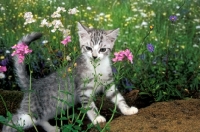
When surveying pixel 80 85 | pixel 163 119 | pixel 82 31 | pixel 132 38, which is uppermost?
pixel 82 31

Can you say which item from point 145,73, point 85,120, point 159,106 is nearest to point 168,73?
point 145,73

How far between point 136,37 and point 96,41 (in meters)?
1.42

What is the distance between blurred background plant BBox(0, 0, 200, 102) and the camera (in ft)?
11.8

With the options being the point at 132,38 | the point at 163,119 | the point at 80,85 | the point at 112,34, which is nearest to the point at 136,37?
the point at 132,38

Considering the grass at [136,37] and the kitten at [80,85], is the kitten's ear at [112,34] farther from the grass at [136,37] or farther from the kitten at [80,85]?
the grass at [136,37]

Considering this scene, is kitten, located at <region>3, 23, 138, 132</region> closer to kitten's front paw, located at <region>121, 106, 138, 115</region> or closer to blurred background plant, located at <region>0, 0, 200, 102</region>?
kitten's front paw, located at <region>121, 106, 138, 115</region>

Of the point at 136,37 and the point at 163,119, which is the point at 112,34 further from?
the point at 136,37

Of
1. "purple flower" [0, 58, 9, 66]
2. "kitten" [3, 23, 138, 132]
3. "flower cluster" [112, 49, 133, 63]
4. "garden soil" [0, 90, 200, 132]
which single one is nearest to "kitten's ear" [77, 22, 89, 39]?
"kitten" [3, 23, 138, 132]

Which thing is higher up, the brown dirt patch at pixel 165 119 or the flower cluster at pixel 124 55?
the flower cluster at pixel 124 55

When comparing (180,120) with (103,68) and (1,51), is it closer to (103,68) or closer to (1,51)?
(103,68)

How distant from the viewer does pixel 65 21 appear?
4426mm

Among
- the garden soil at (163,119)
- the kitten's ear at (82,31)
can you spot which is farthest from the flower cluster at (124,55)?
the kitten's ear at (82,31)

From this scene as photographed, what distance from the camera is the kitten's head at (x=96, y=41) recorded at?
10.0 ft

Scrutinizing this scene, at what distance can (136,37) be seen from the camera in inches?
176
